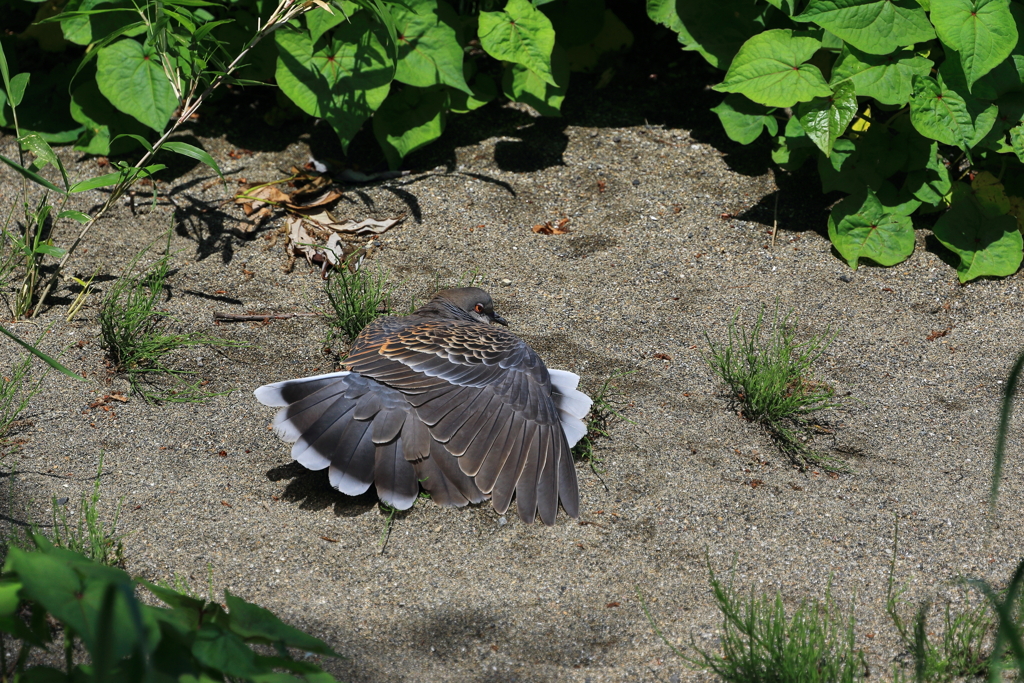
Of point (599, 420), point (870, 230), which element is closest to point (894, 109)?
point (870, 230)

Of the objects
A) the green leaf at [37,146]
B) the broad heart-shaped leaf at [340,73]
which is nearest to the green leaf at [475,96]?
the broad heart-shaped leaf at [340,73]

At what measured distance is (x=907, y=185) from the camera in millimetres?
4098

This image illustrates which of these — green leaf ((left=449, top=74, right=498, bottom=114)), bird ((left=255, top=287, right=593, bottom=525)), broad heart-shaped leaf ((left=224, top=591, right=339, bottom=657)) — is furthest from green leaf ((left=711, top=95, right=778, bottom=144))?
broad heart-shaped leaf ((left=224, top=591, right=339, bottom=657))

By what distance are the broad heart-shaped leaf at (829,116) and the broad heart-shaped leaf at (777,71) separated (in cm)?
7

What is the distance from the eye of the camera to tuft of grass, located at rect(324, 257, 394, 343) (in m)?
3.62

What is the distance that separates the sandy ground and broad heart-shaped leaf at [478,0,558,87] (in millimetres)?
652

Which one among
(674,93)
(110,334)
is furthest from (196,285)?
(674,93)

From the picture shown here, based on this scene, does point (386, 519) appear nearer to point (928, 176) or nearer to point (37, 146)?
point (37, 146)

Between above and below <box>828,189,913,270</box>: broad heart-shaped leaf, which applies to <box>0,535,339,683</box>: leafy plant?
above

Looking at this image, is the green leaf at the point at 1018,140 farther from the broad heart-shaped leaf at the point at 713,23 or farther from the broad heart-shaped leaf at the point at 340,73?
the broad heart-shaped leaf at the point at 340,73

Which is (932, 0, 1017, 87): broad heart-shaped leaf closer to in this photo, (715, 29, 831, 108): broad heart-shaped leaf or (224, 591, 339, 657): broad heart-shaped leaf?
(715, 29, 831, 108): broad heart-shaped leaf

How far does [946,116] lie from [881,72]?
1.13ft

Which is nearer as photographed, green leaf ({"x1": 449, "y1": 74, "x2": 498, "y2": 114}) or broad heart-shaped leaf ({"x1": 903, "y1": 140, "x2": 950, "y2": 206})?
broad heart-shaped leaf ({"x1": 903, "y1": 140, "x2": 950, "y2": 206})

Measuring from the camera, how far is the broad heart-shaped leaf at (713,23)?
440 centimetres
